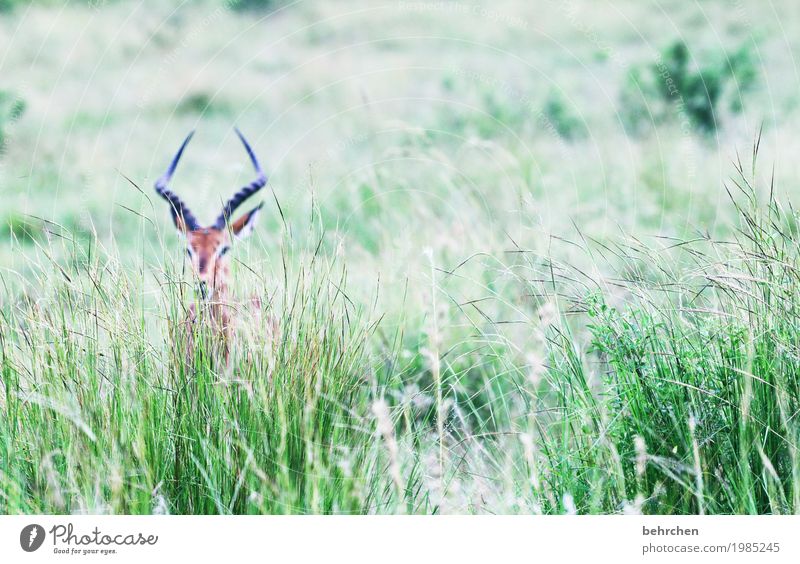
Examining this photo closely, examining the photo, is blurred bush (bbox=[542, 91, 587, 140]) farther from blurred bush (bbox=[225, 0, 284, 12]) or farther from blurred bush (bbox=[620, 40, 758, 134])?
blurred bush (bbox=[225, 0, 284, 12])

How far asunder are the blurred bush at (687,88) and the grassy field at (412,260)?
0.11 feet

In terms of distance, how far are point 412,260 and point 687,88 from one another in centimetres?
454

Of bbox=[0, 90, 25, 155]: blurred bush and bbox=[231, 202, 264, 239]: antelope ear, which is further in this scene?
bbox=[0, 90, 25, 155]: blurred bush

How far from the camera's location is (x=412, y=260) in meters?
4.46

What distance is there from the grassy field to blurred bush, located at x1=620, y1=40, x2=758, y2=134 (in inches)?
1.3

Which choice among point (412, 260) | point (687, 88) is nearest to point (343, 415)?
point (412, 260)

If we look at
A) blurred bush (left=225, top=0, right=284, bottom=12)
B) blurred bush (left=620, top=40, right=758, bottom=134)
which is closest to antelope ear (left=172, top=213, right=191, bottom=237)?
blurred bush (left=620, top=40, right=758, bottom=134)

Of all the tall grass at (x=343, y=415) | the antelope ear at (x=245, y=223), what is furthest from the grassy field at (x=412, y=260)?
the antelope ear at (x=245, y=223)

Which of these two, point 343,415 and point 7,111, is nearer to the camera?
point 343,415

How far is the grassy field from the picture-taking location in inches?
87.9

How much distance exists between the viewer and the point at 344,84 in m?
9.59

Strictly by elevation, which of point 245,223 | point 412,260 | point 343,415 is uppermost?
point 245,223
